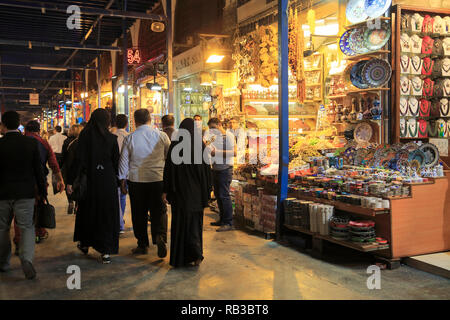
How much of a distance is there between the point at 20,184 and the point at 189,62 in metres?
9.04

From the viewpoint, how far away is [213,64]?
11867mm

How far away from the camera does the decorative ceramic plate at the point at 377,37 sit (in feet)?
21.5

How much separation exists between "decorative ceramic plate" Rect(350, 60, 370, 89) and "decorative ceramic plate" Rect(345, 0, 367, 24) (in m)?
0.66

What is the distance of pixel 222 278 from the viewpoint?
476 cm

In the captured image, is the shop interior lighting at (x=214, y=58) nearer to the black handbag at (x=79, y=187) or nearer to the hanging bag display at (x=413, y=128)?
the hanging bag display at (x=413, y=128)

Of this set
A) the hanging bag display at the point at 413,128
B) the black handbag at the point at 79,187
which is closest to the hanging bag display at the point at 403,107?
the hanging bag display at the point at 413,128

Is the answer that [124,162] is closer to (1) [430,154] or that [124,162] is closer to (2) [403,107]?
(1) [430,154]

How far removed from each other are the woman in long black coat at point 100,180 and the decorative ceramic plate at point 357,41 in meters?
4.02

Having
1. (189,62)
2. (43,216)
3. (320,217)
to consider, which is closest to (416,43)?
(320,217)

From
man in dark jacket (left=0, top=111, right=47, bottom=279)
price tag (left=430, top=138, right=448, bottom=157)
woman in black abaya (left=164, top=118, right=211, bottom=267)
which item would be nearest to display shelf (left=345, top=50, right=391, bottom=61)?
price tag (left=430, top=138, right=448, bottom=157)

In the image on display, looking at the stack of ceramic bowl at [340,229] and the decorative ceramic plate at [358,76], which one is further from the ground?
the decorative ceramic plate at [358,76]
